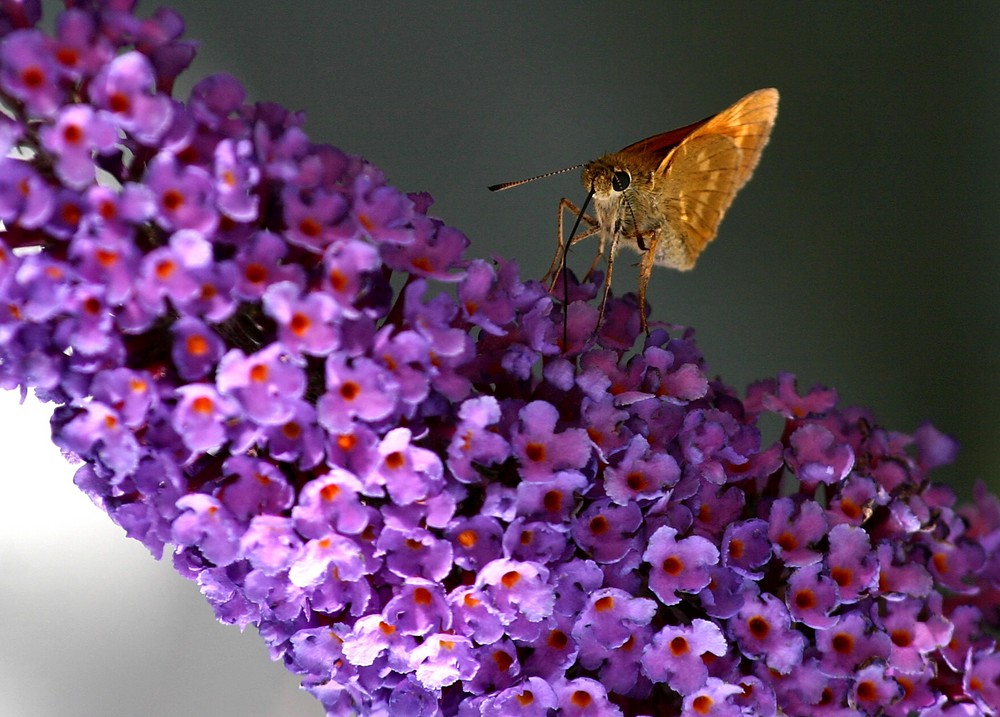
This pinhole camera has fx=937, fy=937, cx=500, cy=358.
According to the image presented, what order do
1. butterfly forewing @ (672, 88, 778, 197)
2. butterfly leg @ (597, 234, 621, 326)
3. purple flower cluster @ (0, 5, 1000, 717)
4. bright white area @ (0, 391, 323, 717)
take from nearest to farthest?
1. purple flower cluster @ (0, 5, 1000, 717)
2. butterfly leg @ (597, 234, 621, 326)
3. butterfly forewing @ (672, 88, 778, 197)
4. bright white area @ (0, 391, 323, 717)

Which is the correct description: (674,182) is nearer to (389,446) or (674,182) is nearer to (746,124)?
(746,124)

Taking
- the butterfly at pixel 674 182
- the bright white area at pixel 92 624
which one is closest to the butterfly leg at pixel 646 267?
the butterfly at pixel 674 182

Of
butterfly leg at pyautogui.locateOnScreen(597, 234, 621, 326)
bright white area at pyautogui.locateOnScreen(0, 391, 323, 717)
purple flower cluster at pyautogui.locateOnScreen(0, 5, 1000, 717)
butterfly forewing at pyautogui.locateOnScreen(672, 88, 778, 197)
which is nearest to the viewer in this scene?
purple flower cluster at pyautogui.locateOnScreen(0, 5, 1000, 717)

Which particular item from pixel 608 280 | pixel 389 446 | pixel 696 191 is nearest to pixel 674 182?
pixel 696 191

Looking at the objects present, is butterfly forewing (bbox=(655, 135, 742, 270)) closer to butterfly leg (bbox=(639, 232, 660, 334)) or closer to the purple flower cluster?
butterfly leg (bbox=(639, 232, 660, 334))

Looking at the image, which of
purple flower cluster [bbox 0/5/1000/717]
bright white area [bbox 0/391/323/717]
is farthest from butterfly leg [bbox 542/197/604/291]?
bright white area [bbox 0/391/323/717]

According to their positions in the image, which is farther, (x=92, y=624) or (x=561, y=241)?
(x=92, y=624)
